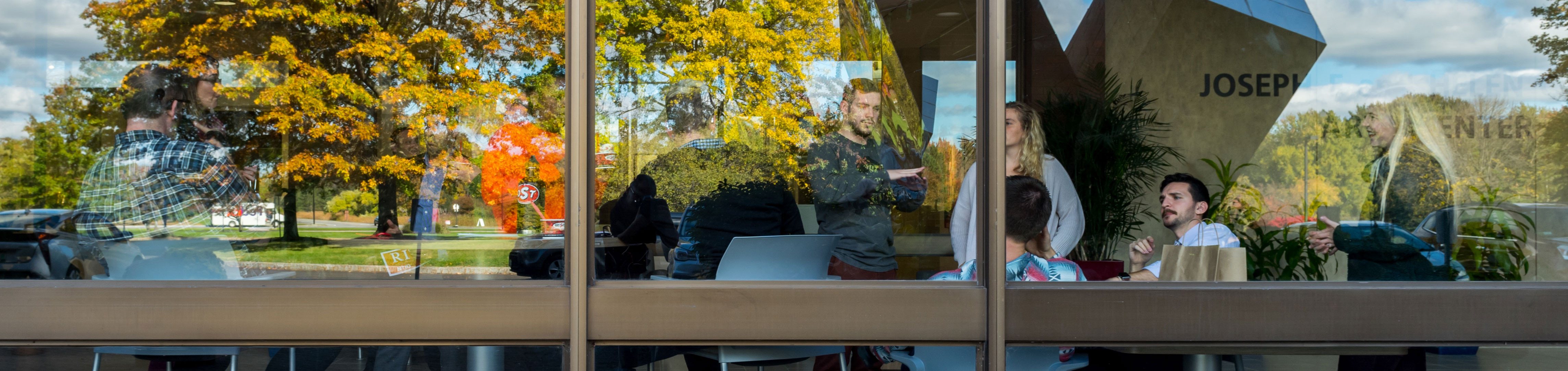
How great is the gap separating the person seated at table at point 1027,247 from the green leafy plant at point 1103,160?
2.38 meters

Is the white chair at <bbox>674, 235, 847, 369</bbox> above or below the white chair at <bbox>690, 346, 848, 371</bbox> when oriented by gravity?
above

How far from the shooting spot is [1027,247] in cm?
222

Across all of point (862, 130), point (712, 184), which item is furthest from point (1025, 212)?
point (712, 184)

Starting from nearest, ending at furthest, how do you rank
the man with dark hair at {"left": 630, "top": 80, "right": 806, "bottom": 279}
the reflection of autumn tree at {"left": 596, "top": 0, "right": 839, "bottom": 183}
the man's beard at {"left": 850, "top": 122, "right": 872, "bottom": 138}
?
1. the man with dark hair at {"left": 630, "top": 80, "right": 806, "bottom": 279}
2. the man's beard at {"left": 850, "top": 122, "right": 872, "bottom": 138}
3. the reflection of autumn tree at {"left": 596, "top": 0, "right": 839, "bottom": 183}

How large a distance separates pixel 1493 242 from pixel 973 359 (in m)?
3.75

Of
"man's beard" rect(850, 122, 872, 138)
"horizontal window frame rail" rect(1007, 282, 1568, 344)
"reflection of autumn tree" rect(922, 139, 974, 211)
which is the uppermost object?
"man's beard" rect(850, 122, 872, 138)

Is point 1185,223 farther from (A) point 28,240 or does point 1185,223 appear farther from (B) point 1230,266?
(A) point 28,240

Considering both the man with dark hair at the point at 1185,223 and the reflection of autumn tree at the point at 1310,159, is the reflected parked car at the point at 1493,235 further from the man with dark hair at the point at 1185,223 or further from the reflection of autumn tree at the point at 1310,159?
the man with dark hair at the point at 1185,223

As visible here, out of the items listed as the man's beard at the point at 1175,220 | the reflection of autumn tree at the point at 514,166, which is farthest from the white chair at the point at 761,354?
the reflection of autumn tree at the point at 514,166

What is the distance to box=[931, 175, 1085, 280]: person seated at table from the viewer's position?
7.17 feet

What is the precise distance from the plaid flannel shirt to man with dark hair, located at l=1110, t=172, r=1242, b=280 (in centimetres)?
291

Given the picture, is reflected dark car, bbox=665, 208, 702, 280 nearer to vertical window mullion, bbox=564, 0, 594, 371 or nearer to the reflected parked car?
vertical window mullion, bbox=564, 0, 594, 371

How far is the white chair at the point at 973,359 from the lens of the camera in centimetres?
198

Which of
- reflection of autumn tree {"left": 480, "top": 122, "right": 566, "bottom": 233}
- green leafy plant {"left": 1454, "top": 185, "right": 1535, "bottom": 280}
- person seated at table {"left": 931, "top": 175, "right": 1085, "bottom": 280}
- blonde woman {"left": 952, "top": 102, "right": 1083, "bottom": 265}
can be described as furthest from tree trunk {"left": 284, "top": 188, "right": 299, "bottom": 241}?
green leafy plant {"left": 1454, "top": 185, "right": 1535, "bottom": 280}
